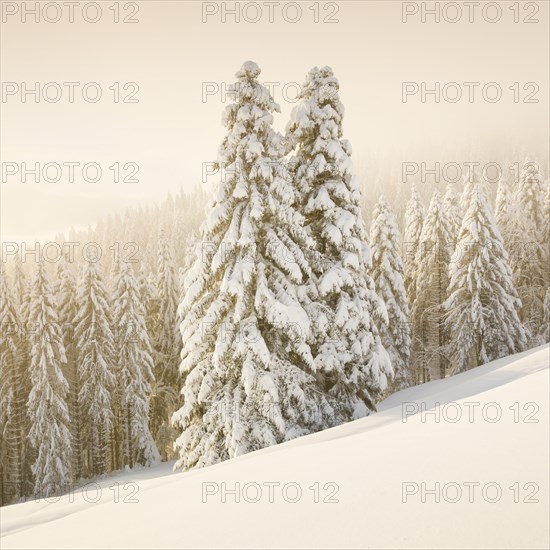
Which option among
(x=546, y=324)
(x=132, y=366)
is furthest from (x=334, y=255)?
(x=546, y=324)

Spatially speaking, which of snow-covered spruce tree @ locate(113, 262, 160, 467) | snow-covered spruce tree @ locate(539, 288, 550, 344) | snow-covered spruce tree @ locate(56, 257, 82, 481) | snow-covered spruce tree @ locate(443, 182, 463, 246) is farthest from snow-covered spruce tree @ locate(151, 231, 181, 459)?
snow-covered spruce tree @ locate(539, 288, 550, 344)

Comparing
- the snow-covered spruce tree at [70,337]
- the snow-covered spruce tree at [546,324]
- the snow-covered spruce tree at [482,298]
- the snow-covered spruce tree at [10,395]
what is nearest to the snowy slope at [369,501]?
the snow-covered spruce tree at [482,298]

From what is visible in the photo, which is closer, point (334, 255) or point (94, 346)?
point (334, 255)

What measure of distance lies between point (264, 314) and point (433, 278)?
83.1 ft

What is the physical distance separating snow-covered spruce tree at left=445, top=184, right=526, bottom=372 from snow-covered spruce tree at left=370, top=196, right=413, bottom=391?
3133 mm

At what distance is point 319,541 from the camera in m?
4.51

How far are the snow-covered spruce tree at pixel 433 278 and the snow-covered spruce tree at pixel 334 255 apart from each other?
20696mm

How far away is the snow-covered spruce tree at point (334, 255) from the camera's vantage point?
16.0m

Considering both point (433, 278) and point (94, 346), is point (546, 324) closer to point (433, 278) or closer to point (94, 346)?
point (433, 278)

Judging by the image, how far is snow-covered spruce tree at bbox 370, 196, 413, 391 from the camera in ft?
105

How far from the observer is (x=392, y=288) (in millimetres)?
32938

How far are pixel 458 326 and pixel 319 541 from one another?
28.3 metres

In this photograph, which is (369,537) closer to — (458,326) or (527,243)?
(458,326)

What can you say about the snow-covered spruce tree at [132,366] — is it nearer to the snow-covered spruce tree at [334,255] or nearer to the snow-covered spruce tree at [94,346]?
the snow-covered spruce tree at [94,346]
